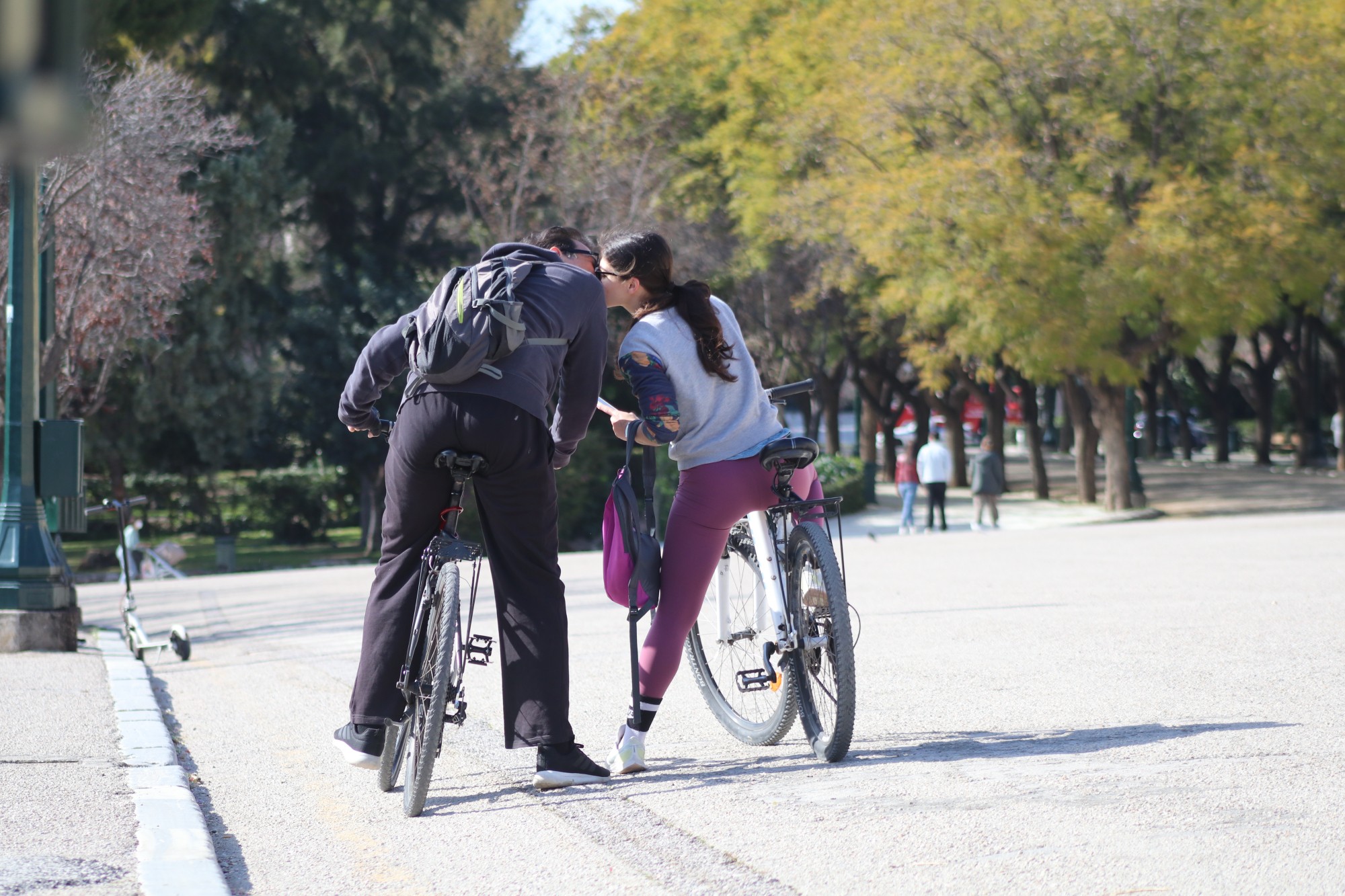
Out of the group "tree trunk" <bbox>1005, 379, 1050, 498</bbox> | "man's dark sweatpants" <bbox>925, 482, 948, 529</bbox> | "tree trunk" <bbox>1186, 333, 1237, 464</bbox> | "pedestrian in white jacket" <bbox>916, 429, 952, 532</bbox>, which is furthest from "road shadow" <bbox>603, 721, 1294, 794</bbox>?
"tree trunk" <bbox>1186, 333, 1237, 464</bbox>

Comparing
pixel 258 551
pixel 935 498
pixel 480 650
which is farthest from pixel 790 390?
pixel 258 551

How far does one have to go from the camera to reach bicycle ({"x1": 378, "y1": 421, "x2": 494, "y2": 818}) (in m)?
4.36

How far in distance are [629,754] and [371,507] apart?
26.8 metres

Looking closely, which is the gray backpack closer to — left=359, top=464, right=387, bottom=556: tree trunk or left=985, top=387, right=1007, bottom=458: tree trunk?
left=985, top=387, right=1007, bottom=458: tree trunk

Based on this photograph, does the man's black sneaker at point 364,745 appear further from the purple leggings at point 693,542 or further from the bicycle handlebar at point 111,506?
the bicycle handlebar at point 111,506

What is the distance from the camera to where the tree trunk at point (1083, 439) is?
29.8 meters

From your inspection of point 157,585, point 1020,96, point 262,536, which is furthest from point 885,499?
point 157,585

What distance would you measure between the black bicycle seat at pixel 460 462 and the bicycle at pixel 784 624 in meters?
1.02

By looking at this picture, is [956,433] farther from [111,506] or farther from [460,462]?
[460,462]

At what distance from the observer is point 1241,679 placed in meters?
6.43

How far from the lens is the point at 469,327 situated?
432cm

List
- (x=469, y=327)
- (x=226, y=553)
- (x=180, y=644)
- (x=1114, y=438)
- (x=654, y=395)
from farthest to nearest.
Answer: (x=1114, y=438) → (x=226, y=553) → (x=180, y=644) → (x=654, y=395) → (x=469, y=327)

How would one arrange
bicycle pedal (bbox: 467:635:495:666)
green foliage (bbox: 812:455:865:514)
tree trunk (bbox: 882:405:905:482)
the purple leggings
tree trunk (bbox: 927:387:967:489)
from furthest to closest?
tree trunk (bbox: 882:405:905:482) < tree trunk (bbox: 927:387:967:489) < green foliage (bbox: 812:455:865:514) < the purple leggings < bicycle pedal (bbox: 467:635:495:666)

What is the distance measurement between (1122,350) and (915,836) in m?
24.2
